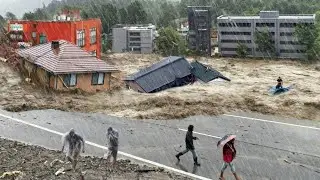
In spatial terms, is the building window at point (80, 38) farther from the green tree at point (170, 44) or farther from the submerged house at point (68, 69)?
the green tree at point (170, 44)

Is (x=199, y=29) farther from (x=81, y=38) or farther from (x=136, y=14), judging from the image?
(x=81, y=38)

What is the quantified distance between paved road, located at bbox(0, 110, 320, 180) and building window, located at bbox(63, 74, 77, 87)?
14.0 feet

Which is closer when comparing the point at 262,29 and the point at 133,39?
the point at 262,29

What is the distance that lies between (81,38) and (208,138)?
24.8m

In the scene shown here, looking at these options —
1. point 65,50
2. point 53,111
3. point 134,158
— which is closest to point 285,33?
point 65,50

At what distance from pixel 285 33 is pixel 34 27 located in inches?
1879

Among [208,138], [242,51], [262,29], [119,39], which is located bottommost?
[208,138]

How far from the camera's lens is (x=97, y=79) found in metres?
31.3

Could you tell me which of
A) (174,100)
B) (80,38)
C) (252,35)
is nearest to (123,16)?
(252,35)

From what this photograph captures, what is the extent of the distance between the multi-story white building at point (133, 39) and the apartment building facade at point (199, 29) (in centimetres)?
1710

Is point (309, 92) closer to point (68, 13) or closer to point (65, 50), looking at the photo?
point (65, 50)

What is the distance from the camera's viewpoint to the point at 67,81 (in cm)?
3011

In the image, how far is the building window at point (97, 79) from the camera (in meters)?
31.2

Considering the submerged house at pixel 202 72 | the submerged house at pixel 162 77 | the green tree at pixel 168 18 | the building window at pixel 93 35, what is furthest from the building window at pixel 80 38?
the green tree at pixel 168 18
